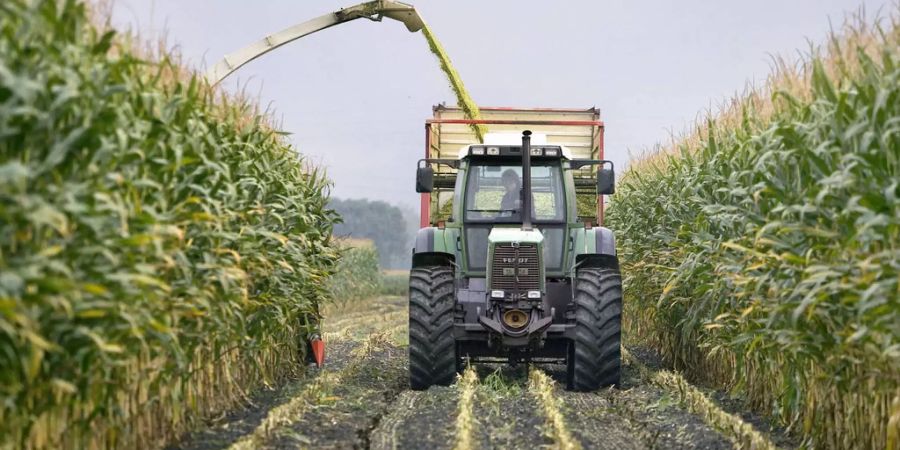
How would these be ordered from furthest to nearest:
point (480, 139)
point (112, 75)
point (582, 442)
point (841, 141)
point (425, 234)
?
point (480, 139)
point (425, 234)
point (582, 442)
point (841, 141)
point (112, 75)

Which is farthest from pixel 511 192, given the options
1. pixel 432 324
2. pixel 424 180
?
pixel 432 324

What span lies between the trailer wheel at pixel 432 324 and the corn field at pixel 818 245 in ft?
7.12

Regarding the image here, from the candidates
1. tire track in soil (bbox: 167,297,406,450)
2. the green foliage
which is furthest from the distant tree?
tire track in soil (bbox: 167,297,406,450)

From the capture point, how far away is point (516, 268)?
28.2 ft

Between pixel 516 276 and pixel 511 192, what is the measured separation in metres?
0.99

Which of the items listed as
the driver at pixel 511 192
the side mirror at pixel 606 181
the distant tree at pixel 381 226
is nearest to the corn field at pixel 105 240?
the driver at pixel 511 192

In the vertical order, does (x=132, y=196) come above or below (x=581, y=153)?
below

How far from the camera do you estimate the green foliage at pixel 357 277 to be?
1126 inches

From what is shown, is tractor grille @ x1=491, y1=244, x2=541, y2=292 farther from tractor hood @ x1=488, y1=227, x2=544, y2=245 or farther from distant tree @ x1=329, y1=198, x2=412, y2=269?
distant tree @ x1=329, y1=198, x2=412, y2=269

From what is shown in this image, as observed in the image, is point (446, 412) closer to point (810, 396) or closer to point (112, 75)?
point (810, 396)

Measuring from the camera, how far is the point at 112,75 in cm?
495

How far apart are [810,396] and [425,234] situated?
4.20 m

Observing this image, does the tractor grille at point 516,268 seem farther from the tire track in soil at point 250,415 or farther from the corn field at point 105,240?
the corn field at point 105,240

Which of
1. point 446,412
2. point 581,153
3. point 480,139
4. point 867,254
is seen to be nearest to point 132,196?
point 446,412
